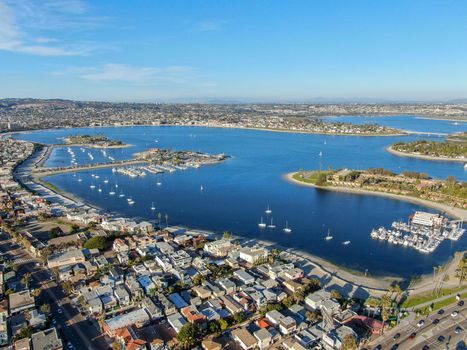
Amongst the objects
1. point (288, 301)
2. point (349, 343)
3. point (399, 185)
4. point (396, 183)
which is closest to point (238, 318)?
point (288, 301)

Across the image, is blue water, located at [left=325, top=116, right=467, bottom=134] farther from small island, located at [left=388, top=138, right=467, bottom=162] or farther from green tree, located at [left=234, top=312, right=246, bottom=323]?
green tree, located at [left=234, top=312, right=246, bottom=323]

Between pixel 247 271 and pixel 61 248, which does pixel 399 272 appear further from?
pixel 61 248

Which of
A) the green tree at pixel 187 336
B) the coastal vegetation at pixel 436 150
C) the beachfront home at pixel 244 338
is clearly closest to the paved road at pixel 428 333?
the beachfront home at pixel 244 338

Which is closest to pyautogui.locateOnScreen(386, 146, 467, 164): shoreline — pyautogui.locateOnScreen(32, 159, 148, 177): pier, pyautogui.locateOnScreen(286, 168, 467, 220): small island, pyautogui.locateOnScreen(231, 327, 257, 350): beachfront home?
pyautogui.locateOnScreen(286, 168, 467, 220): small island

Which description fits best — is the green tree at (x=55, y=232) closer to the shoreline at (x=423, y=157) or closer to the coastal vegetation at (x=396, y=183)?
the coastal vegetation at (x=396, y=183)

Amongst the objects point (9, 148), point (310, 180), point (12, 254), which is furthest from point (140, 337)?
point (9, 148)

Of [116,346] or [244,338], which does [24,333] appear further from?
[244,338]
